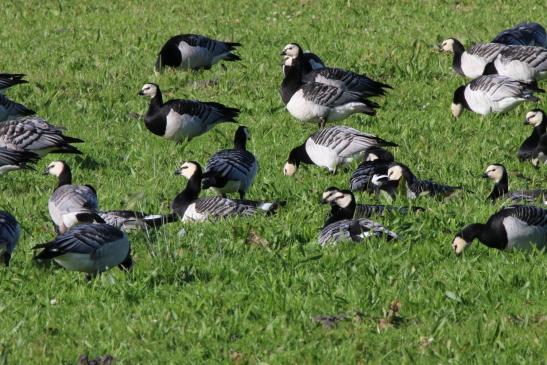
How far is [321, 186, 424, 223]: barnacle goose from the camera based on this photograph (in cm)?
1197

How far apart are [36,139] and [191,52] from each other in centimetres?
621

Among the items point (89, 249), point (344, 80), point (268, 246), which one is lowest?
point (344, 80)

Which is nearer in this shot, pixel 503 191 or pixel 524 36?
pixel 503 191

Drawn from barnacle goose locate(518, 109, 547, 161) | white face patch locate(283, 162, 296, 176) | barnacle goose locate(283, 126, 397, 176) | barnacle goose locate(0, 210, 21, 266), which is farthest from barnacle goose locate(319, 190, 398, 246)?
barnacle goose locate(518, 109, 547, 161)

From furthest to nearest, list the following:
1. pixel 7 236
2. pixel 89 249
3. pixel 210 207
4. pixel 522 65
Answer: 1. pixel 522 65
2. pixel 210 207
3. pixel 7 236
4. pixel 89 249

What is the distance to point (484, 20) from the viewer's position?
981 inches

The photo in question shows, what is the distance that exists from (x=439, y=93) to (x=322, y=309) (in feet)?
36.3

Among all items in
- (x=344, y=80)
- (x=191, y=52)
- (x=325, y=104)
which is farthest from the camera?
(x=191, y=52)

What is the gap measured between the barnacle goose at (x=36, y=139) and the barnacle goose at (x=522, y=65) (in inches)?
304

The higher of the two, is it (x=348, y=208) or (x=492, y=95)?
(x=348, y=208)

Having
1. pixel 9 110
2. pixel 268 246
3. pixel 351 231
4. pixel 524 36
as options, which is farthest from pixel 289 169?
pixel 524 36

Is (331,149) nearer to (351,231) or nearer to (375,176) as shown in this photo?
(375,176)

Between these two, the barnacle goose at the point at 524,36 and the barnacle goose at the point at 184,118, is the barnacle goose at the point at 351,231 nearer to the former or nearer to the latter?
the barnacle goose at the point at 184,118

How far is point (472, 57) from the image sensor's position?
20.3 m
